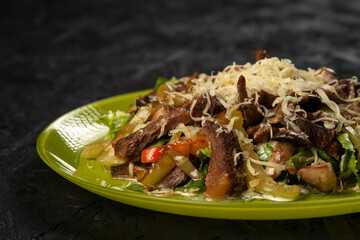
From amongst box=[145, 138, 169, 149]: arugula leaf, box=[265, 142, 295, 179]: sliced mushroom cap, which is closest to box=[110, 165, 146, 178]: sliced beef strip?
box=[145, 138, 169, 149]: arugula leaf

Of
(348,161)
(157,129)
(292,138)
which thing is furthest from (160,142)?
(348,161)

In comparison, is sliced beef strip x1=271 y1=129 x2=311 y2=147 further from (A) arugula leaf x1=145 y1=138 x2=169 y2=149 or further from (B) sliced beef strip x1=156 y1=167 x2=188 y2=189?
(A) arugula leaf x1=145 y1=138 x2=169 y2=149

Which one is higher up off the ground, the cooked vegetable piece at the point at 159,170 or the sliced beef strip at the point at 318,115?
the sliced beef strip at the point at 318,115

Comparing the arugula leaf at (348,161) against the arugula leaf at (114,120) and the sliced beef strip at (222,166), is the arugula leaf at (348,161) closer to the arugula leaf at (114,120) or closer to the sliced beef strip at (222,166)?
the sliced beef strip at (222,166)

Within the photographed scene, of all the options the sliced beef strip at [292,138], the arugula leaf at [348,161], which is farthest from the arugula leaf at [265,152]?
the arugula leaf at [348,161]

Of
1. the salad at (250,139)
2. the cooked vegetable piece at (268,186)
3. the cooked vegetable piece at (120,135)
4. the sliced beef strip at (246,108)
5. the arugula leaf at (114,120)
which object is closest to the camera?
the cooked vegetable piece at (268,186)

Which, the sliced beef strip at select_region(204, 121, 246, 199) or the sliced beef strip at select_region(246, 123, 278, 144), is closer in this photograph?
the sliced beef strip at select_region(204, 121, 246, 199)
